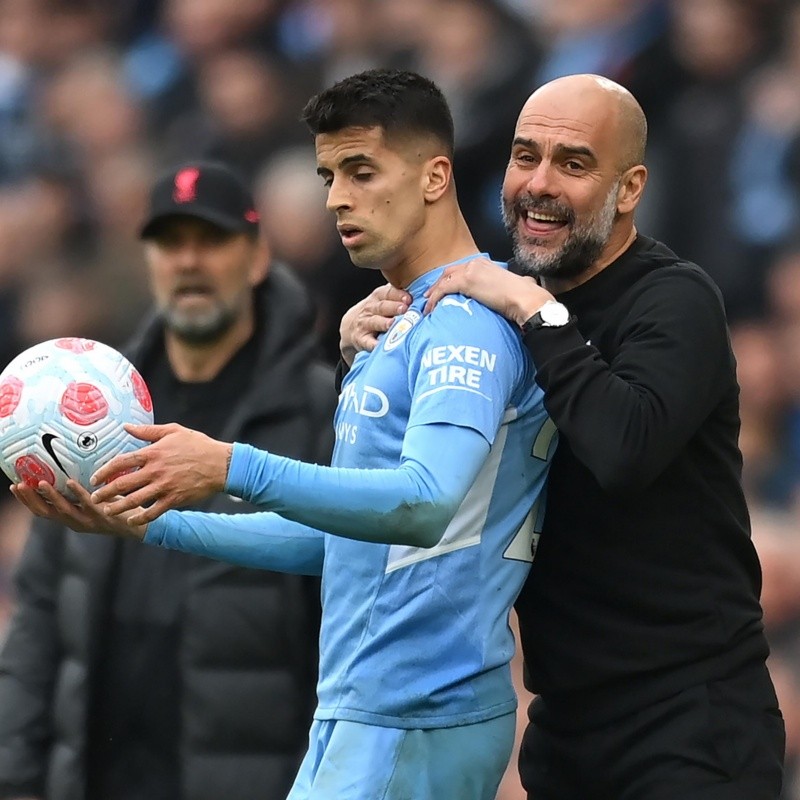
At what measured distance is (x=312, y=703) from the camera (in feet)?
15.8

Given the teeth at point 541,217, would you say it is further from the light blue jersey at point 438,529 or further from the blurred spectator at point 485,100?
the blurred spectator at point 485,100

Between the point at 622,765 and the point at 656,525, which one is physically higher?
the point at 656,525

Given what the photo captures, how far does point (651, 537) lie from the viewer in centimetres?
362

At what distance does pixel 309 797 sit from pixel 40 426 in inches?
36.5

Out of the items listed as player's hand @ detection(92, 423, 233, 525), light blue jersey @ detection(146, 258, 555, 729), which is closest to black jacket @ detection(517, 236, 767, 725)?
light blue jersey @ detection(146, 258, 555, 729)

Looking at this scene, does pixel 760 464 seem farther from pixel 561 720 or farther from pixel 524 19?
pixel 561 720

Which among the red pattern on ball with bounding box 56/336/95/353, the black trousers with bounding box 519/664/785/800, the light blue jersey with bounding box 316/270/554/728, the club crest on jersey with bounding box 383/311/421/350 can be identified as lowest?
the black trousers with bounding box 519/664/785/800

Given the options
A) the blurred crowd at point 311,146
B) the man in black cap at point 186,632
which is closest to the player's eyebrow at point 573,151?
the man in black cap at point 186,632

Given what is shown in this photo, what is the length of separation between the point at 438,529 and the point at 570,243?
34.6 inches

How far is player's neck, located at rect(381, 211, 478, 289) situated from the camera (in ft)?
12.1

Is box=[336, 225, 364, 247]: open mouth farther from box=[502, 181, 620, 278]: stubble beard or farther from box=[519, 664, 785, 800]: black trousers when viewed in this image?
box=[519, 664, 785, 800]: black trousers

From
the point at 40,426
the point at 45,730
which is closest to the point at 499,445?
the point at 40,426

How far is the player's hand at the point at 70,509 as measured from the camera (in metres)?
3.33

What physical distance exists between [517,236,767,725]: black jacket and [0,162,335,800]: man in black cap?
48.9 inches
